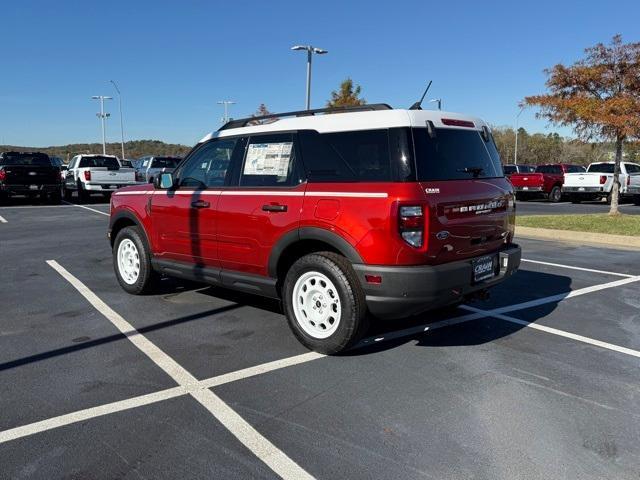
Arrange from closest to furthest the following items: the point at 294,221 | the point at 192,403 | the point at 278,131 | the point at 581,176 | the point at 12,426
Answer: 1. the point at 12,426
2. the point at 192,403
3. the point at 294,221
4. the point at 278,131
5. the point at 581,176

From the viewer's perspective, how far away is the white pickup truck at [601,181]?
72.2 ft

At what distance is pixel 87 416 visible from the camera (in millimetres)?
3238

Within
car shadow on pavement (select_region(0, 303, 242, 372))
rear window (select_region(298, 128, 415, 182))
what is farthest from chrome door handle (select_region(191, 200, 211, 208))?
rear window (select_region(298, 128, 415, 182))

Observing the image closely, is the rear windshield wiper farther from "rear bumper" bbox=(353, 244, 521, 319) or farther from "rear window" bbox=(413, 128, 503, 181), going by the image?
"rear bumper" bbox=(353, 244, 521, 319)

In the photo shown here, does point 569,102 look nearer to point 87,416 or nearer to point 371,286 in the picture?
point 371,286

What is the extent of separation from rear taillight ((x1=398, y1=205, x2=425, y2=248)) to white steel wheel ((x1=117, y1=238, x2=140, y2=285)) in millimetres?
3551

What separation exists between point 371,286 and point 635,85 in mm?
12967

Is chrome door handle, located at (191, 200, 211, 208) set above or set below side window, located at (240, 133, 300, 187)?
below

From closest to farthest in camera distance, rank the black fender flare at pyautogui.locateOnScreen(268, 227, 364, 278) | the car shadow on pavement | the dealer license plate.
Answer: the black fender flare at pyautogui.locateOnScreen(268, 227, 364, 278)
the car shadow on pavement
the dealer license plate

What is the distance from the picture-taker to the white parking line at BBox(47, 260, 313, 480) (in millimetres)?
2750

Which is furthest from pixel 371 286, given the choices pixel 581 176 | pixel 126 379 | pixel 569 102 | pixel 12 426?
pixel 581 176

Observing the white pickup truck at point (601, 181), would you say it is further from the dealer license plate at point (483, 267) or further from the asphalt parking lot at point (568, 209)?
the dealer license plate at point (483, 267)

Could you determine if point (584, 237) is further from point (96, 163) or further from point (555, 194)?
point (96, 163)

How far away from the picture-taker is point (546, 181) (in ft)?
78.7
